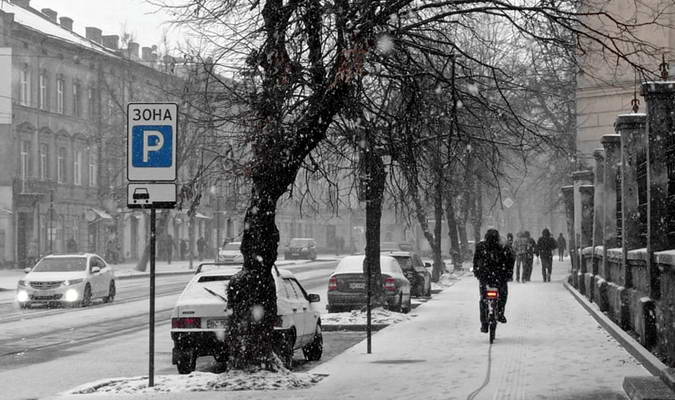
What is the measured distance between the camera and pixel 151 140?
39.4 feet

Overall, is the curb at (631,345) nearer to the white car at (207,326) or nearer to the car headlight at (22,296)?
the white car at (207,326)

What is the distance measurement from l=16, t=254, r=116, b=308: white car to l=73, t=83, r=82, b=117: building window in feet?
117

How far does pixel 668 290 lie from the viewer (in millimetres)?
12922

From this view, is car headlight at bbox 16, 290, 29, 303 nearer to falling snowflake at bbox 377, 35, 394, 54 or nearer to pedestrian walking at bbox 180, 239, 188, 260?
falling snowflake at bbox 377, 35, 394, 54

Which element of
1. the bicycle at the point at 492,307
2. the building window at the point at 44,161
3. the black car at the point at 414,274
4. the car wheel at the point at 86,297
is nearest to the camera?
the bicycle at the point at 492,307

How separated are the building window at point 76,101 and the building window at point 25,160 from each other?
6.76 m

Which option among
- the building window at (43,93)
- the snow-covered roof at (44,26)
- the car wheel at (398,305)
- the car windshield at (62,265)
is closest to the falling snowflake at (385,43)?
the car wheel at (398,305)

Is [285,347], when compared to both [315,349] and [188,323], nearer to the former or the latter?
[188,323]

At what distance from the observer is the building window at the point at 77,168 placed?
213 ft

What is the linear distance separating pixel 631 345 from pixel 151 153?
6.87 metres

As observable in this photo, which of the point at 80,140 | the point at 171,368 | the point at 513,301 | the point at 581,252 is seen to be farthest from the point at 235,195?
the point at 80,140

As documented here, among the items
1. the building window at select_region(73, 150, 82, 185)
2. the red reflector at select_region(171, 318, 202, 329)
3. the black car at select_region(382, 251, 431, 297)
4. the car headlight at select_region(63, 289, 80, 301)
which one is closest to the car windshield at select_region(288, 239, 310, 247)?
the building window at select_region(73, 150, 82, 185)

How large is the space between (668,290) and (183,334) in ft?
19.5

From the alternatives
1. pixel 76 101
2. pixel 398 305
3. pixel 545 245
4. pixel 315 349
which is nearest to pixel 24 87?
pixel 76 101
